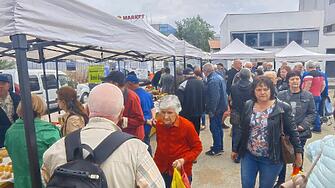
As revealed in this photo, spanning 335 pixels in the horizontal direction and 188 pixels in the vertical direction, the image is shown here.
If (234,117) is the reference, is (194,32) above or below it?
above

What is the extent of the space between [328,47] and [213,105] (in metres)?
22.6

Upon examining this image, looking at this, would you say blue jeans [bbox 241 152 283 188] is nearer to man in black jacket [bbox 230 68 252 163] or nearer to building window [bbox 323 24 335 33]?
man in black jacket [bbox 230 68 252 163]

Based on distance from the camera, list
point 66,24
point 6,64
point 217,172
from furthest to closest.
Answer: point 6,64 → point 217,172 → point 66,24

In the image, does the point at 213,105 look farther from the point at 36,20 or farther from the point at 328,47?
the point at 328,47

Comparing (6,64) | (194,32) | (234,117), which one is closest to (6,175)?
(234,117)

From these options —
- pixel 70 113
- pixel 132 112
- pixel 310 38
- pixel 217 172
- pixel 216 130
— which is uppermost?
pixel 310 38

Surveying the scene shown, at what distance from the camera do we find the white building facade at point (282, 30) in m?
24.3

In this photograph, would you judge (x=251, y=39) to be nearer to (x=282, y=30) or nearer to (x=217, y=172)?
(x=282, y=30)

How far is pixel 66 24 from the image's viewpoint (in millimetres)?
2213

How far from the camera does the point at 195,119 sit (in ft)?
19.2

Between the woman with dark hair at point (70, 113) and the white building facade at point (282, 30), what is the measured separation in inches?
938

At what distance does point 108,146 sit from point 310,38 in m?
26.8

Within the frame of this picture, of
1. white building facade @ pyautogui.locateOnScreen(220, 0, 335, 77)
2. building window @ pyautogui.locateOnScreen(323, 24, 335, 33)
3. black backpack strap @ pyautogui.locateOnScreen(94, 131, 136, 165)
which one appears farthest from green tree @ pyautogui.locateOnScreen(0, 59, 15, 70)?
building window @ pyautogui.locateOnScreen(323, 24, 335, 33)

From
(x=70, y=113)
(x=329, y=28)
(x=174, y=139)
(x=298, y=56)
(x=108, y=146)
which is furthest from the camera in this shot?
(x=329, y=28)
